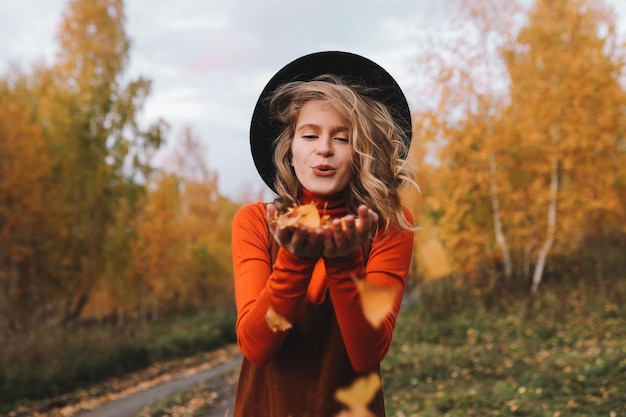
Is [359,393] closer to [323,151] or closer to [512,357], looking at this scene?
[323,151]

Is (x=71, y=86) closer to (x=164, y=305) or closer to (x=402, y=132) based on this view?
(x=164, y=305)

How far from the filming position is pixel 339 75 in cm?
194

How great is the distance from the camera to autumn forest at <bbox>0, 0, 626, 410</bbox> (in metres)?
14.6

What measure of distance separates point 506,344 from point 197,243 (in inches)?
1073

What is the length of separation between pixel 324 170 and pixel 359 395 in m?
0.69

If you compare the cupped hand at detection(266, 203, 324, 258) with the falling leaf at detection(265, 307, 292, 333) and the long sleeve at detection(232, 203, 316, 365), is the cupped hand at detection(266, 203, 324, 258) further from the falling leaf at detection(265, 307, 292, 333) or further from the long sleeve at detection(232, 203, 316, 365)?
the falling leaf at detection(265, 307, 292, 333)

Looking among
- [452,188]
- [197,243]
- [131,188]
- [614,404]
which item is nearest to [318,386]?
[614,404]

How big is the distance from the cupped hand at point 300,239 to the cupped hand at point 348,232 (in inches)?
0.7

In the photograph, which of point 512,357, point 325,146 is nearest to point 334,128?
point 325,146

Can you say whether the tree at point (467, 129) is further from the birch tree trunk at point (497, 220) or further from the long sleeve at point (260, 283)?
the long sleeve at point (260, 283)

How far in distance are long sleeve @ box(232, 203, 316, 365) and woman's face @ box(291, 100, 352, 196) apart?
219 mm

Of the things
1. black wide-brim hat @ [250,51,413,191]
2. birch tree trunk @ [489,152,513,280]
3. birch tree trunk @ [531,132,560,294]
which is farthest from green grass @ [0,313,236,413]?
black wide-brim hat @ [250,51,413,191]

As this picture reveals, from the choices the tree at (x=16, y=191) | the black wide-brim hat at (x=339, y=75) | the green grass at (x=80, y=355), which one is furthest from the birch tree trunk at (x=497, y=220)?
the black wide-brim hat at (x=339, y=75)

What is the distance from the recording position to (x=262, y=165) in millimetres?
2055
